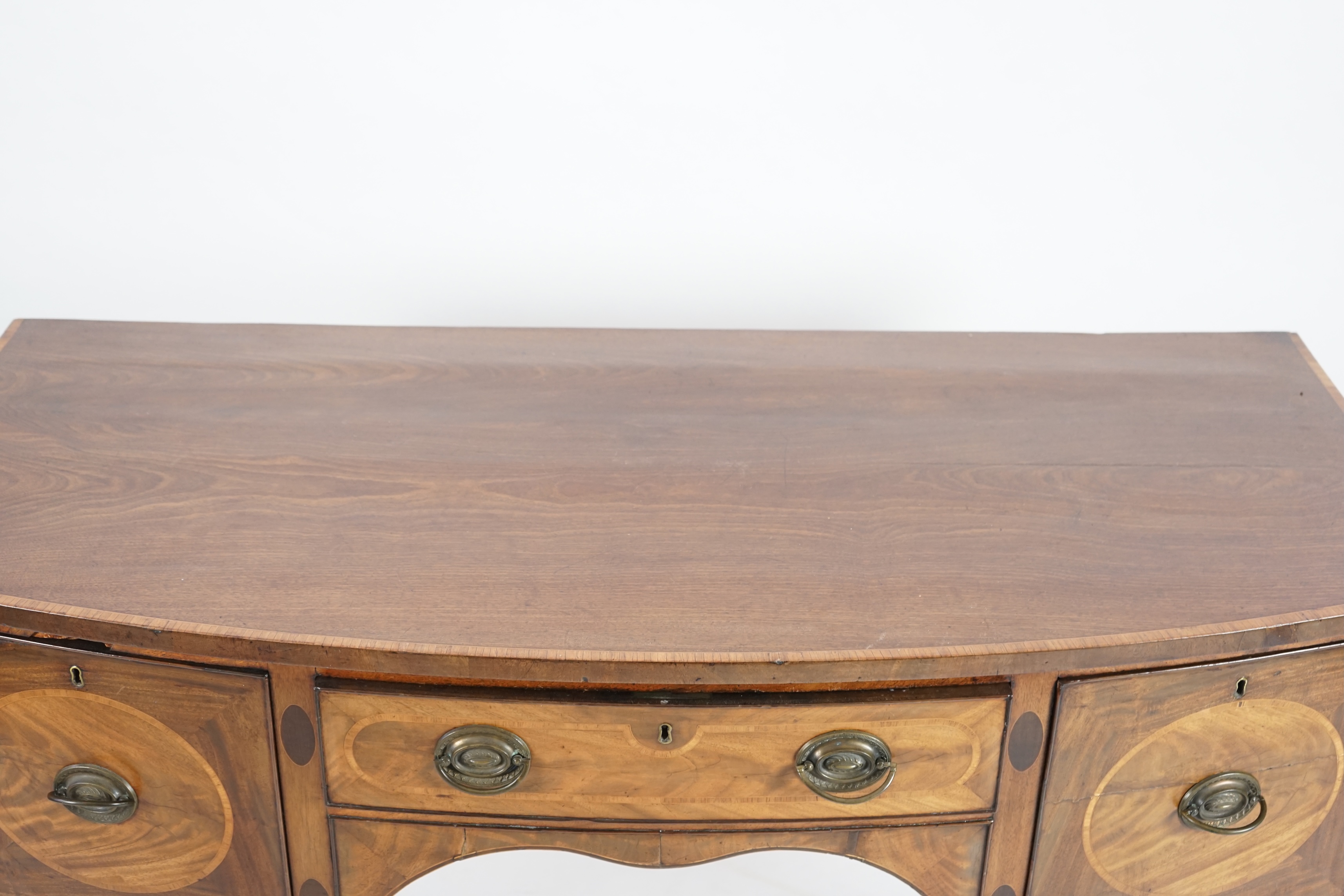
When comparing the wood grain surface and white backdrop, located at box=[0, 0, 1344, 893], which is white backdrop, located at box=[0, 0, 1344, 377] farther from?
the wood grain surface

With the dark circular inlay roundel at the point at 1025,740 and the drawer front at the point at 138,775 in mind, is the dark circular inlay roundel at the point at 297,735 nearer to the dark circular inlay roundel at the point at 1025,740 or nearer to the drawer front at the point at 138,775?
the drawer front at the point at 138,775

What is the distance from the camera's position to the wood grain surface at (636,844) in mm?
1233

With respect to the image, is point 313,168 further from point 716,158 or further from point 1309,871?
point 1309,871

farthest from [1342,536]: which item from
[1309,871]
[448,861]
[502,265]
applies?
[502,265]

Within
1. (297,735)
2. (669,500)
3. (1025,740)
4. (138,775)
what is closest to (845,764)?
(1025,740)

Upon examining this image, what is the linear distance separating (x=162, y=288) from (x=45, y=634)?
→ 0.78 metres

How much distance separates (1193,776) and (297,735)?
777 millimetres

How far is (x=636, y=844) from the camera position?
124 cm

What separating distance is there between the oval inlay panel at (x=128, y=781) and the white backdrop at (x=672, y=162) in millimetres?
765

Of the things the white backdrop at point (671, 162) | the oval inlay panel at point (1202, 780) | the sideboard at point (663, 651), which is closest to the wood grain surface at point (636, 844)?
the sideboard at point (663, 651)

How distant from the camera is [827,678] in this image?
111 centimetres

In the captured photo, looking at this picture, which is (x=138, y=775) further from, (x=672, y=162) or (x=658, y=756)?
(x=672, y=162)

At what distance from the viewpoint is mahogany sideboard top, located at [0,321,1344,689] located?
1129 mm

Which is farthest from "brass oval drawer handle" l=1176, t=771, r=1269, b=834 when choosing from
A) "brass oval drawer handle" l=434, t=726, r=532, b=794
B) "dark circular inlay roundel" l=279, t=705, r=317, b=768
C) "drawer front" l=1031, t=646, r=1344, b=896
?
"dark circular inlay roundel" l=279, t=705, r=317, b=768
